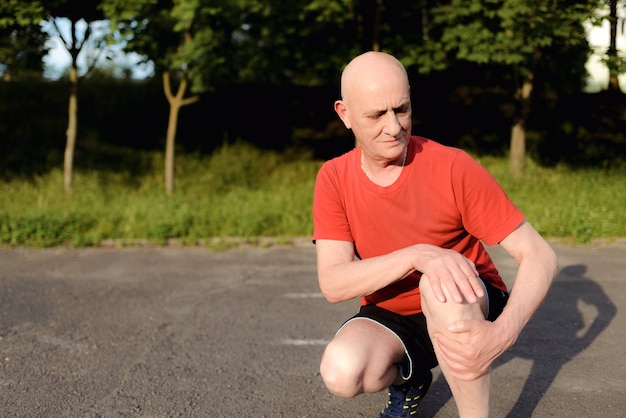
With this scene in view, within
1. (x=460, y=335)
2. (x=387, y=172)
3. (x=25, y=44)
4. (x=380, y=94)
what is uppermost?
(x=25, y=44)

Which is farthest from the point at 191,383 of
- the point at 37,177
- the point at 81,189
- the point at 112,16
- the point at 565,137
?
the point at 565,137

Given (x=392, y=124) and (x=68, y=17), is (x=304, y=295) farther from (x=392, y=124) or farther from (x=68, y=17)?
(x=68, y=17)

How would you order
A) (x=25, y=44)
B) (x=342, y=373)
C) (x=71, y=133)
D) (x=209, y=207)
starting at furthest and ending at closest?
(x=71, y=133), (x=25, y=44), (x=209, y=207), (x=342, y=373)

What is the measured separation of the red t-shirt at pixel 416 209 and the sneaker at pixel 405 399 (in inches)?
14.3

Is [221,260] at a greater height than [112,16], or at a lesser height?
lesser

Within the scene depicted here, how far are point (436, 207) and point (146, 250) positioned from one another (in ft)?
20.2

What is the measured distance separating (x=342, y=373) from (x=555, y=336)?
8.85 feet

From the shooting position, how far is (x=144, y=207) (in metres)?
9.91

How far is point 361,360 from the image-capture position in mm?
2738

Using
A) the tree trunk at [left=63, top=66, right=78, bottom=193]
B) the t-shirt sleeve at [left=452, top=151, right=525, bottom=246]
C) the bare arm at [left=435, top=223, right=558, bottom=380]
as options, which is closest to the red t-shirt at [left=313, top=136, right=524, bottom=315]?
the t-shirt sleeve at [left=452, top=151, right=525, bottom=246]

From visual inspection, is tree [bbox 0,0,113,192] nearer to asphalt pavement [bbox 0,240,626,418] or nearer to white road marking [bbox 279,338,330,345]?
asphalt pavement [bbox 0,240,626,418]

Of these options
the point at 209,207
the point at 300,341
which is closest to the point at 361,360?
the point at 300,341

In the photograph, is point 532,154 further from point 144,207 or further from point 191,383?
point 191,383

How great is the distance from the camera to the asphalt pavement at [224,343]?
12.3 ft
